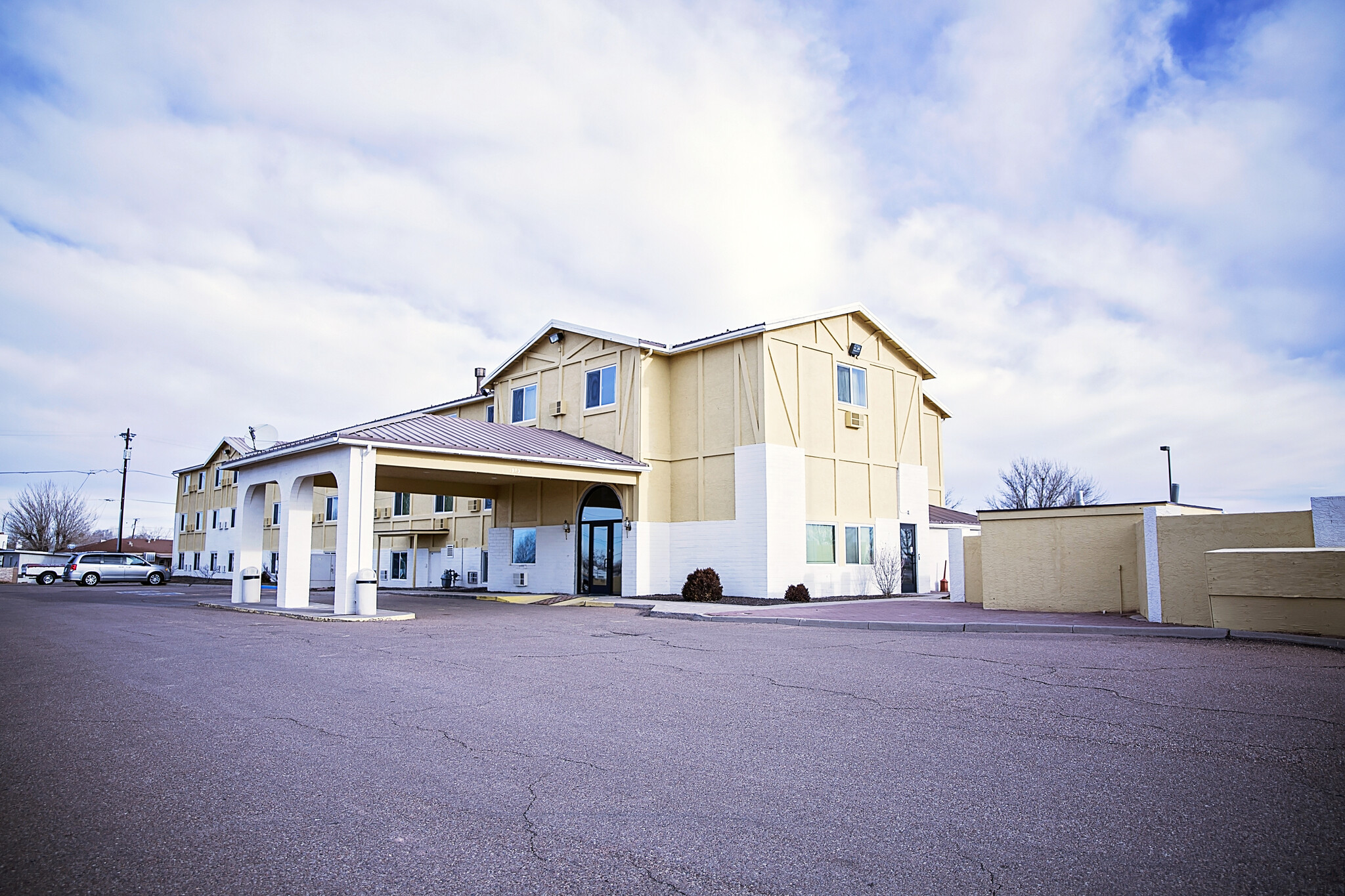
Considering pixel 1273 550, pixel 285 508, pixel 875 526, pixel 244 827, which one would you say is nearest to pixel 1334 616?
pixel 1273 550

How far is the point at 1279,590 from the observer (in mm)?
12141

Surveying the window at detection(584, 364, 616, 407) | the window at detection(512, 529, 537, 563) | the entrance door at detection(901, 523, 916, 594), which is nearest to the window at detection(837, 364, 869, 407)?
the entrance door at detection(901, 523, 916, 594)

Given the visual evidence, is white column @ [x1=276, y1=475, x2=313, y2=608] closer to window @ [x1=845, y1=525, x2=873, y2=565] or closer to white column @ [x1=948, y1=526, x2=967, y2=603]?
→ window @ [x1=845, y1=525, x2=873, y2=565]

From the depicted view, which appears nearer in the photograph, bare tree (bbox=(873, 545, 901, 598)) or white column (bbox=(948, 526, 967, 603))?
white column (bbox=(948, 526, 967, 603))

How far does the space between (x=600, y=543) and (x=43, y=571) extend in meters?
36.1

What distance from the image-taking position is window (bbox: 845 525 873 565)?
26.2 m

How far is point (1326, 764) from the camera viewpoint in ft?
18.2

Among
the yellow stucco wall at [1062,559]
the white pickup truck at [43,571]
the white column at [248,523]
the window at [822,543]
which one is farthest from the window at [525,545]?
the white pickup truck at [43,571]

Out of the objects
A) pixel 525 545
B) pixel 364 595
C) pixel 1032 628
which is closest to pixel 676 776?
pixel 1032 628

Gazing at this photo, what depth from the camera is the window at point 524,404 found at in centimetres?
3003

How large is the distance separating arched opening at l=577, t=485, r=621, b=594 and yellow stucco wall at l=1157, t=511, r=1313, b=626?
15623 mm

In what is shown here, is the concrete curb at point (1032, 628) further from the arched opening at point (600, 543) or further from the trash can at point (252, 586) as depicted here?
the trash can at point (252, 586)

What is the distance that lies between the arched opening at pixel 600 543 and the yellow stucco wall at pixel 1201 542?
1562 cm

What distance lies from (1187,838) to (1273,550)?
10.2 meters
